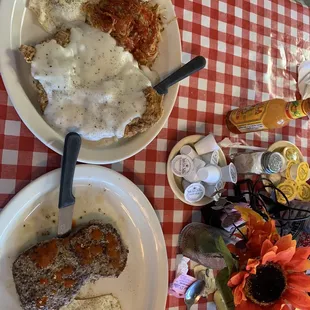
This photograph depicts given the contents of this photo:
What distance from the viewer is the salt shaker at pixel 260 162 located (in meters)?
1.42

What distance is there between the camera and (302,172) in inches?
62.6

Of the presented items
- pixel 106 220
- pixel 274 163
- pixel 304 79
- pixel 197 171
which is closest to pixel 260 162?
pixel 274 163

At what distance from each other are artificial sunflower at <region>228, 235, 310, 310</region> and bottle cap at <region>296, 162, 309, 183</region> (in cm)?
64

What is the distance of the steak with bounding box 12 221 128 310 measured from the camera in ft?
3.39

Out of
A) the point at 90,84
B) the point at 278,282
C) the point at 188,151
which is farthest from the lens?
the point at 188,151

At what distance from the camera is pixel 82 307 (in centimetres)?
117

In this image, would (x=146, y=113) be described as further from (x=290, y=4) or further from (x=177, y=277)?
(x=290, y=4)

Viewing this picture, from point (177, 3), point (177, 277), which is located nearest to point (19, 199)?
point (177, 277)

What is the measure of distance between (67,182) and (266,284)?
0.62 meters

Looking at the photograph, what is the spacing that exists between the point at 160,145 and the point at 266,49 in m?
0.67

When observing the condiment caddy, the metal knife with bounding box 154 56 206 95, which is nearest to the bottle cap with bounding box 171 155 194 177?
the condiment caddy

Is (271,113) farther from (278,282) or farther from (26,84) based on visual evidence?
(26,84)

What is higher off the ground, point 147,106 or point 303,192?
point 147,106

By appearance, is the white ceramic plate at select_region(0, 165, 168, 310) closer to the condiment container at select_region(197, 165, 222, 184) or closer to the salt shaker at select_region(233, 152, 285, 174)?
the condiment container at select_region(197, 165, 222, 184)
